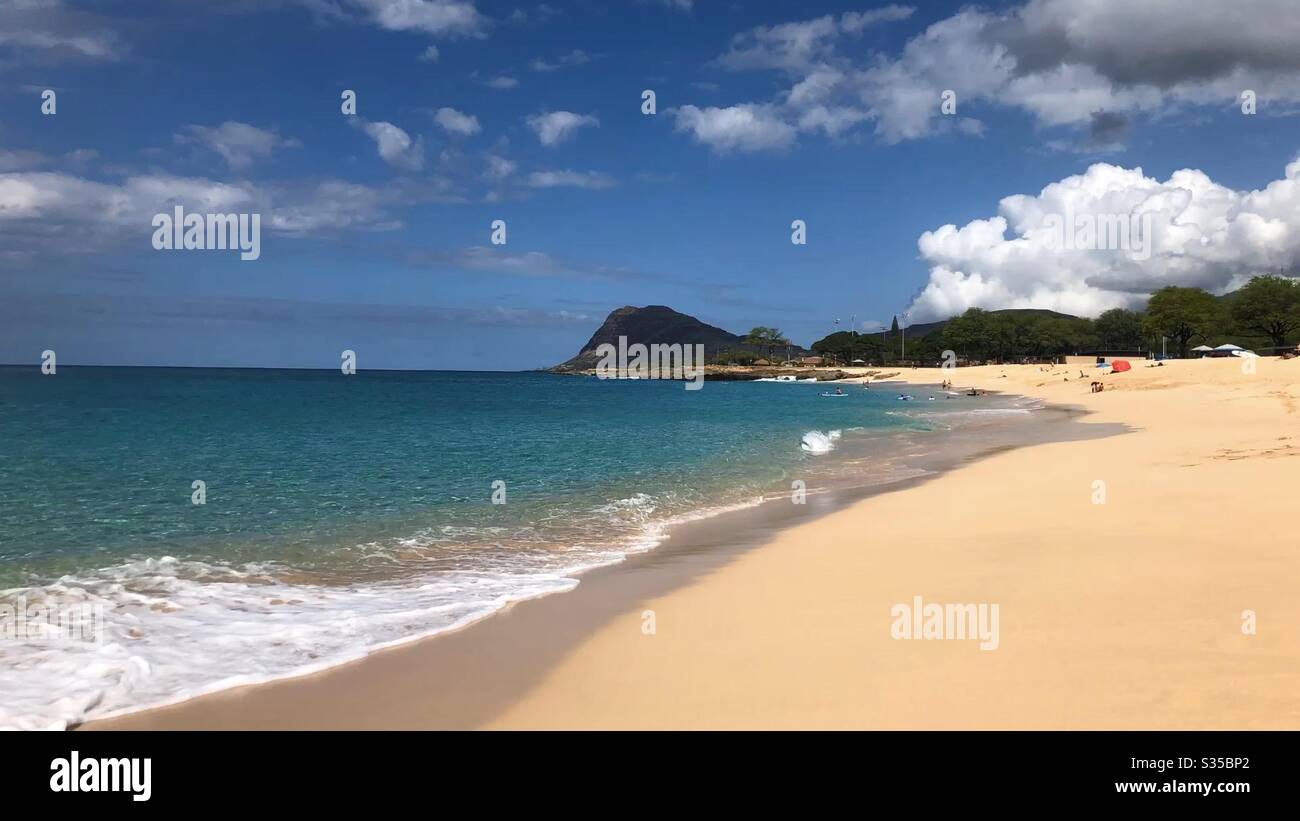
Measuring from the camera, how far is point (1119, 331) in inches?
5886

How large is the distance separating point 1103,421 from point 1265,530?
91.0 feet

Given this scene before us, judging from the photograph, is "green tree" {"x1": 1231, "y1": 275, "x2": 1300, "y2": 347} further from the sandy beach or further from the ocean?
the sandy beach

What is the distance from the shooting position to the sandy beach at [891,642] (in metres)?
5.14

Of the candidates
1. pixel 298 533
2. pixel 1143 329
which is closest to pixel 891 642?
pixel 298 533

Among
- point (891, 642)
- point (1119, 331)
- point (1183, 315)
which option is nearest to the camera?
point (891, 642)

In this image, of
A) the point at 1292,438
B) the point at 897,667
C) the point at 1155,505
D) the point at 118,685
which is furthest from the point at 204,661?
the point at 1292,438

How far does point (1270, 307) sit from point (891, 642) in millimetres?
115585

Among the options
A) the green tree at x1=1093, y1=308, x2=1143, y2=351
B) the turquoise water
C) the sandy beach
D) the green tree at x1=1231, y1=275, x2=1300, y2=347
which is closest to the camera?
the sandy beach

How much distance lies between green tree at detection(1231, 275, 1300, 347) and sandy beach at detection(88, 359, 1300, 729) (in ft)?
343

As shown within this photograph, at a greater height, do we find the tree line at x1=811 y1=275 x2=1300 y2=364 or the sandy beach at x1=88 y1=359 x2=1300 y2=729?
the tree line at x1=811 y1=275 x2=1300 y2=364

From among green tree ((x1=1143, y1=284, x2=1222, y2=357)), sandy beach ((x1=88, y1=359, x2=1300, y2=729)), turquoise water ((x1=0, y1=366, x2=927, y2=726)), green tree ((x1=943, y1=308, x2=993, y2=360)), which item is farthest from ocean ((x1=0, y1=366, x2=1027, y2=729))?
green tree ((x1=943, y1=308, x2=993, y2=360))

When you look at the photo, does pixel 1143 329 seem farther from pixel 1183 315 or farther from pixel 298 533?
pixel 298 533

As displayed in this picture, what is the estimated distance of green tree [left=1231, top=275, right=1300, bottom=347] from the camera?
9150 centimetres
